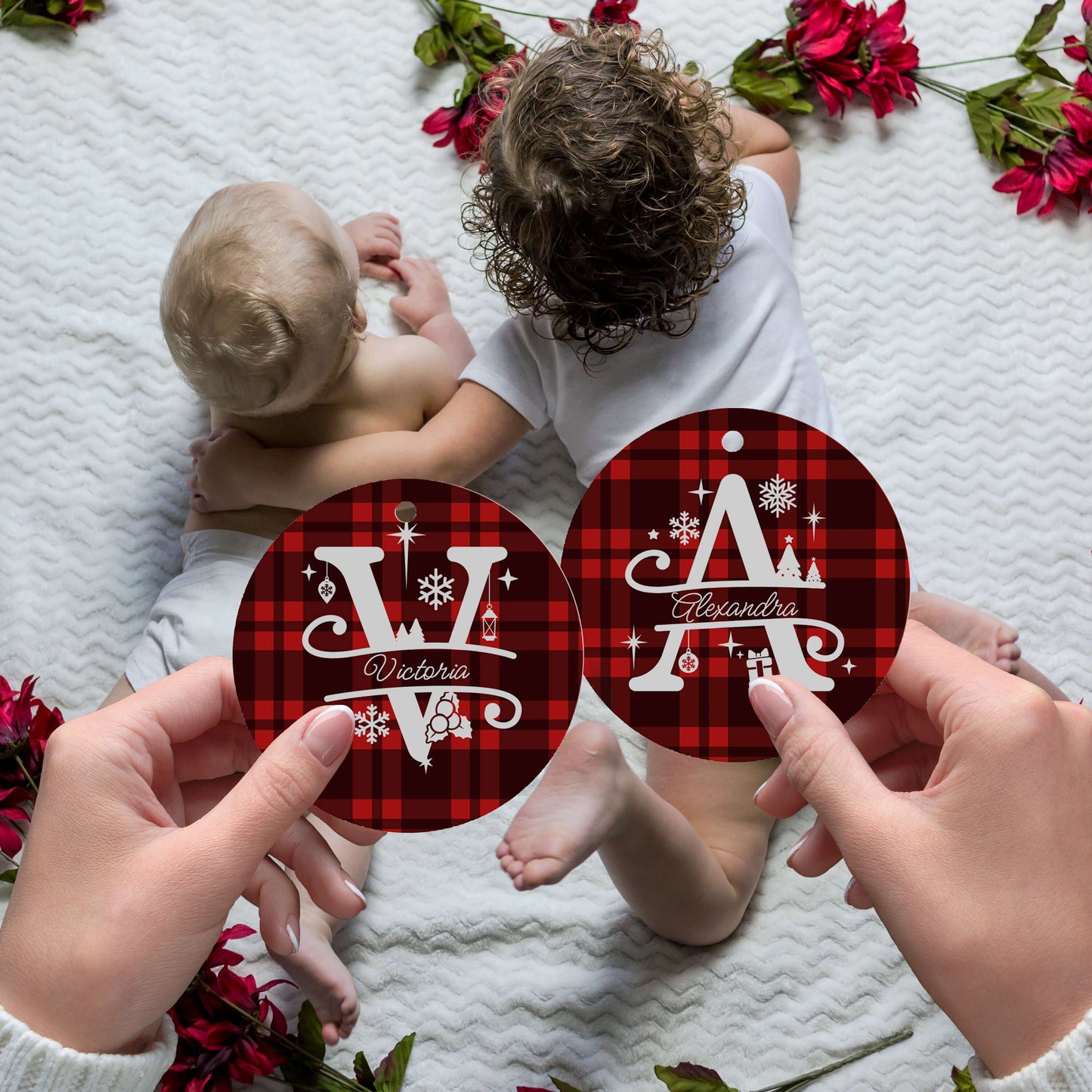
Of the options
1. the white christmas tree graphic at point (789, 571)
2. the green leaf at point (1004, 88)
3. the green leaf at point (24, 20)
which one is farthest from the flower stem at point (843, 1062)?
the green leaf at point (24, 20)

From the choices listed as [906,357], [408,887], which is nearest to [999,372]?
[906,357]

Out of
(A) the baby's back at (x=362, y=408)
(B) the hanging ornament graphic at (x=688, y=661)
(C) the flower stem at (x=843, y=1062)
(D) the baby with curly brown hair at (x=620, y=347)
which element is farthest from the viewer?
(A) the baby's back at (x=362, y=408)

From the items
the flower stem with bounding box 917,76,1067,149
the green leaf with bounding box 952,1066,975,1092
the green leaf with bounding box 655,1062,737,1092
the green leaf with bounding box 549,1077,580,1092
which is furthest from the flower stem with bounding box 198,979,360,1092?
the flower stem with bounding box 917,76,1067,149

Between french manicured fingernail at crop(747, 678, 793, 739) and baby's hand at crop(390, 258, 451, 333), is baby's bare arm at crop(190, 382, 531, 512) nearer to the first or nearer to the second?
baby's hand at crop(390, 258, 451, 333)

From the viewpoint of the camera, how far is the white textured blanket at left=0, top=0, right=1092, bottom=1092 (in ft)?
3.19

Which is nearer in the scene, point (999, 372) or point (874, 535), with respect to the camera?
point (874, 535)

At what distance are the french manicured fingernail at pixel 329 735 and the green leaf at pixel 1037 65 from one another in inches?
42.9

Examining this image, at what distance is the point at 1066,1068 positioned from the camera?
1.93 feet

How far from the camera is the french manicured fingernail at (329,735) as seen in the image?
636mm

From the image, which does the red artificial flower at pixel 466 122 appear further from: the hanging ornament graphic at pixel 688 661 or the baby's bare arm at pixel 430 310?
the hanging ornament graphic at pixel 688 661

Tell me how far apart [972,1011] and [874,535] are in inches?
11.5

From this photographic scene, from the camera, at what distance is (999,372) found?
115 cm

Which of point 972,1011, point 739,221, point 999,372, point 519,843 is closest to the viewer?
point 972,1011

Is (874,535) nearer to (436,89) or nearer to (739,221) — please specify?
(739,221)
